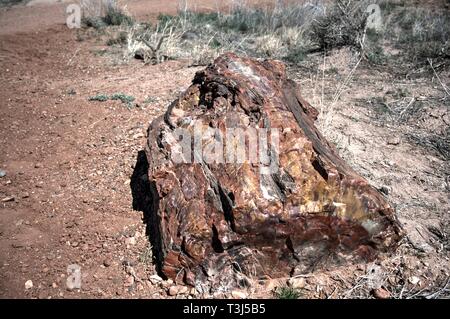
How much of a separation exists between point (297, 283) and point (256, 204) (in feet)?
1.91

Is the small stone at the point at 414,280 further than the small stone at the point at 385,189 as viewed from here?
No

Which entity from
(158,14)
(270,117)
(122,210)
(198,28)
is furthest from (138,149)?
(158,14)

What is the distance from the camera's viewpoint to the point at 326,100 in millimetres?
4652

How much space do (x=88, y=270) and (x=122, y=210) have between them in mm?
602

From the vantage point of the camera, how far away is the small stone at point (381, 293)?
94.7 inches

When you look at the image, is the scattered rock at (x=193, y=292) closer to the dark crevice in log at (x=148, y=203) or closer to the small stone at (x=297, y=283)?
the dark crevice in log at (x=148, y=203)

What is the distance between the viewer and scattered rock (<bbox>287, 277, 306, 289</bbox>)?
242 centimetres

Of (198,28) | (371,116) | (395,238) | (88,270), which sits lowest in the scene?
(88,270)

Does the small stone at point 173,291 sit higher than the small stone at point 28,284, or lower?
higher

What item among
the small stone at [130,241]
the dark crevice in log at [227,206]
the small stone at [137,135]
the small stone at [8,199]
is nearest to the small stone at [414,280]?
the dark crevice in log at [227,206]

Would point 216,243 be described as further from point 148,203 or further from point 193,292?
point 148,203

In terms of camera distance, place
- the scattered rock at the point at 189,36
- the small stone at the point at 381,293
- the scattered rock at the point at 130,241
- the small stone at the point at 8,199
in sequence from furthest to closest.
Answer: the scattered rock at the point at 189,36 < the small stone at the point at 8,199 < the scattered rock at the point at 130,241 < the small stone at the point at 381,293

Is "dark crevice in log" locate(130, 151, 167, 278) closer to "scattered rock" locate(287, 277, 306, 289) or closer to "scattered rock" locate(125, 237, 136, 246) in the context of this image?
"scattered rock" locate(125, 237, 136, 246)

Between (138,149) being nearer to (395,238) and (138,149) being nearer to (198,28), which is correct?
(395,238)
